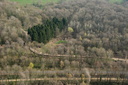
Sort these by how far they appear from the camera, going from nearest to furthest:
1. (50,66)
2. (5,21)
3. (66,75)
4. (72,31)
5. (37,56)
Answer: (66,75)
(50,66)
(37,56)
(5,21)
(72,31)

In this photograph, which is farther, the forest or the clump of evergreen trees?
the clump of evergreen trees

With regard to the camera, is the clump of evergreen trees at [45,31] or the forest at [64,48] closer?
the forest at [64,48]

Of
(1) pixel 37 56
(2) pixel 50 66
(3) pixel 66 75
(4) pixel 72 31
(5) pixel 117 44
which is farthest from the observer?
(4) pixel 72 31

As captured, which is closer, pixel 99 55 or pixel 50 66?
pixel 50 66

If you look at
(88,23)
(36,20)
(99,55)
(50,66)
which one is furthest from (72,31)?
(50,66)

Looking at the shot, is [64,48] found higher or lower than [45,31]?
lower

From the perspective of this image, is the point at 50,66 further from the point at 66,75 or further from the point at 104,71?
the point at 104,71
